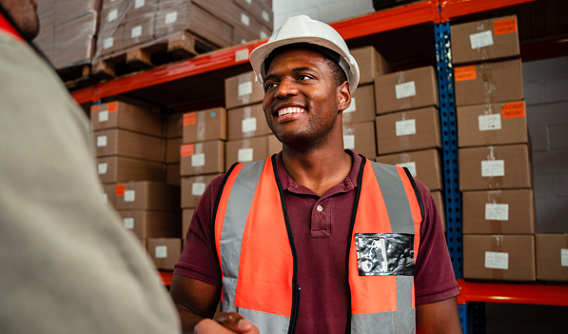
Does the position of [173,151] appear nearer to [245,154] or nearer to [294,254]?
[245,154]

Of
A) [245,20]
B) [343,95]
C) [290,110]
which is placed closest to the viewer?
[290,110]

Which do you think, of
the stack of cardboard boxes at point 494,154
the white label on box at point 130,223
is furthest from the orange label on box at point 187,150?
the stack of cardboard boxes at point 494,154

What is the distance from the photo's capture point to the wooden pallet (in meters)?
2.54

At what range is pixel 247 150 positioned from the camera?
239 centimetres

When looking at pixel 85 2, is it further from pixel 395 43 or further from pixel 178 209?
pixel 395 43

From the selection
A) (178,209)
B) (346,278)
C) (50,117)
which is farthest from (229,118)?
(50,117)

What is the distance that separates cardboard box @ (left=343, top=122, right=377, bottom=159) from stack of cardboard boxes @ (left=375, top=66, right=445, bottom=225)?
0.03 m

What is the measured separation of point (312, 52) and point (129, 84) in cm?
209

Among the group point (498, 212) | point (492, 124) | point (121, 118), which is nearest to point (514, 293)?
point (498, 212)

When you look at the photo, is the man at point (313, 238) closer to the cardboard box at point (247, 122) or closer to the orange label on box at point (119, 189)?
the cardboard box at point (247, 122)

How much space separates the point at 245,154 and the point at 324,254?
4.51 ft

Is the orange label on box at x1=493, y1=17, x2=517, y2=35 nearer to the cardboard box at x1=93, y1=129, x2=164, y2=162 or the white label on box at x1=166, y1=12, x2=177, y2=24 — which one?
the white label on box at x1=166, y1=12, x2=177, y2=24

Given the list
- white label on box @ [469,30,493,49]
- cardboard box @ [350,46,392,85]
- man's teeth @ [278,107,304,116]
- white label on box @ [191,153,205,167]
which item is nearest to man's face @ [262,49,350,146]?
man's teeth @ [278,107,304,116]

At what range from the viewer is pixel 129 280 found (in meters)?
0.28
